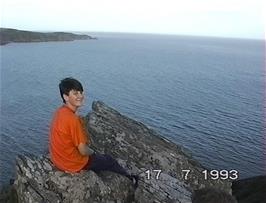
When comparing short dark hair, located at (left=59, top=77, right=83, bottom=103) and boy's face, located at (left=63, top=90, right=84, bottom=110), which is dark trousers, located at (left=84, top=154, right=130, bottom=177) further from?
short dark hair, located at (left=59, top=77, right=83, bottom=103)

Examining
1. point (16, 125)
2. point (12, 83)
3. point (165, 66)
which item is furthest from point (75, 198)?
point (165, 66)

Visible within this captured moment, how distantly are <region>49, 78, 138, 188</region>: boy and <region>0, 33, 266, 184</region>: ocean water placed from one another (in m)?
31.8

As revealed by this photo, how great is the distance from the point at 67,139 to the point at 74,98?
112 centimetres

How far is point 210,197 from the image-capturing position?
13.4 metres

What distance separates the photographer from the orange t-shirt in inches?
404

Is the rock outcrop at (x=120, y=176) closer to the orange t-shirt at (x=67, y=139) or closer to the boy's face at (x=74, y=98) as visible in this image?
the orange t-shirt at (x=67, y=139)

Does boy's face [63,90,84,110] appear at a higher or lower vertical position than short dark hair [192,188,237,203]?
higher

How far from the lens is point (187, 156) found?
16.3 meters

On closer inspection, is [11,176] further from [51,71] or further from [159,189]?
[51,71]

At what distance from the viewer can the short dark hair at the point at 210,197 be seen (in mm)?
13109

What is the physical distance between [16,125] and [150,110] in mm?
23057
